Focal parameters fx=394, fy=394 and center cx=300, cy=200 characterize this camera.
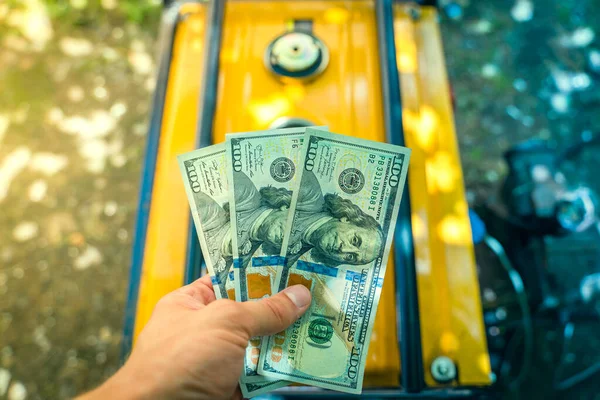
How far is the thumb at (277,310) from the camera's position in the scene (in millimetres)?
1014

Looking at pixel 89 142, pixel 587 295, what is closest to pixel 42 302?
pixel 89 142

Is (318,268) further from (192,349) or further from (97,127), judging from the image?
(97,127)

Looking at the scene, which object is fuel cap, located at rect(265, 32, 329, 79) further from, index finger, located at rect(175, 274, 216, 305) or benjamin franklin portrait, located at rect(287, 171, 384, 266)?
index finger, located at rect(175, 274, 216, 305)

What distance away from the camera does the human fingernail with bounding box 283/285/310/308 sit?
1.12 meters

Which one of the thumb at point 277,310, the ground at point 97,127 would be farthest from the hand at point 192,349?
the ground at point 97,127

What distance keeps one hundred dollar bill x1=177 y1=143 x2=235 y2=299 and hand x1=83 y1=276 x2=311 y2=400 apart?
0.16 metres

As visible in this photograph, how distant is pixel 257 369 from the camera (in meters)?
1.17

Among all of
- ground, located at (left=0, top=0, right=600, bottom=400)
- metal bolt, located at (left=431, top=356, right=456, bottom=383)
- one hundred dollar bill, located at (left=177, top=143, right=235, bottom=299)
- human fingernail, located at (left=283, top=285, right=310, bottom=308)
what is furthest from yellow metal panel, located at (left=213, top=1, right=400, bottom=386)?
ground, located at (left=0, top=0, right=600, bottom=400)

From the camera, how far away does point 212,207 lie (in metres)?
1.28

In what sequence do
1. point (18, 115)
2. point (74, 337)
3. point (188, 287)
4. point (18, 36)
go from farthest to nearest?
1. point (18, 36)
2. point (18, 115)
3. point (74, 337)
4. point (188, 287)

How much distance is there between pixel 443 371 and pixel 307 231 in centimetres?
65

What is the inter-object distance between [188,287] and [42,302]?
182 centimetres

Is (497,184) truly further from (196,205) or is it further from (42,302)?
(42,302)

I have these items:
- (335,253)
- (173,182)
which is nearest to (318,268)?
(335,253)
